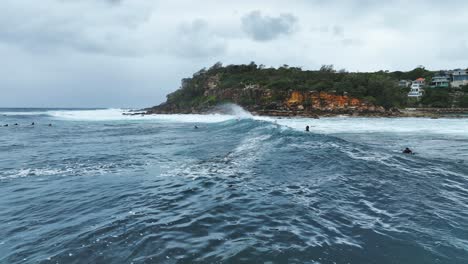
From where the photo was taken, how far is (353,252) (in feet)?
18.4

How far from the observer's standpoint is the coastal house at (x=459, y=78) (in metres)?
91.6

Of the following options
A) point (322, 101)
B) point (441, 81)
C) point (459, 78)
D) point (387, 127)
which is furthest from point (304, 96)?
point (459, 78)

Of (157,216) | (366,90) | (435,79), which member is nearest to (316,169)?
(157,216)

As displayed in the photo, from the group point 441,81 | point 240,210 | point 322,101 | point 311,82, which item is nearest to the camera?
point 240,210

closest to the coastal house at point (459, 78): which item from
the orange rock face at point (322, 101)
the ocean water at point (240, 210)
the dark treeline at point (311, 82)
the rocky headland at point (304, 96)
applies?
the dark treeline at point (311, 82)

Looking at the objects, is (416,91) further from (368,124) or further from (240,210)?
(240,210)

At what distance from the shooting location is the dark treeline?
68.0 m

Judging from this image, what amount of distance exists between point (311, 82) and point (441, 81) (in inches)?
2000

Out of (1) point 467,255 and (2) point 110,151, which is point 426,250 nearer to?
(1) point 467,255

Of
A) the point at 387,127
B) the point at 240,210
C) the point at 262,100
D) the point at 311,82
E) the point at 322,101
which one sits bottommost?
the point at 387,127

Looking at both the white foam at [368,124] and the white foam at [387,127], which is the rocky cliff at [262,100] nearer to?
the white foam at [368,124]

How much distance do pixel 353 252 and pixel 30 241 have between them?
6.75 metres

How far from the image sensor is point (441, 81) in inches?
3693

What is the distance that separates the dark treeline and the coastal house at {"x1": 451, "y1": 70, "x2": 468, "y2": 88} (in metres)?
8.79
